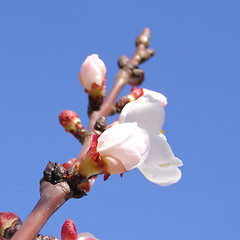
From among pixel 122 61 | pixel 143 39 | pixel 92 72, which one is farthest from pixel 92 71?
pixel 143 39

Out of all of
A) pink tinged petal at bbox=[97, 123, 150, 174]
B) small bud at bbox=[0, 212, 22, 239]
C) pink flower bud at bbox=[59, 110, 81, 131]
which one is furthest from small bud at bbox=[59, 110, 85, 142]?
small bud at bbox=[0, 212, 22, 239]

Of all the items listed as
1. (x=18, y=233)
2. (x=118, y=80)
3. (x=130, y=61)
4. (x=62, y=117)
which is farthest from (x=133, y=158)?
(x=130, y=61)

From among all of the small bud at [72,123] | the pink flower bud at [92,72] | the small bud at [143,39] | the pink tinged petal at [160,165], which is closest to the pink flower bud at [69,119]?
the small bud at [72,123]

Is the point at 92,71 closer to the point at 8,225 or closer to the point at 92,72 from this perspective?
the point at 92,72

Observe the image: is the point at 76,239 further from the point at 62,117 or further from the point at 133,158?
the point at 62,117

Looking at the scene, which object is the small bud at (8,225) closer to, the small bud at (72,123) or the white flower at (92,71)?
the small bud at (72,123)

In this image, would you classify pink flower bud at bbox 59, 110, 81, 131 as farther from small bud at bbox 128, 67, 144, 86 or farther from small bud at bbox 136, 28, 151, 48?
small bud at bbox 136, 28, 151, 48
